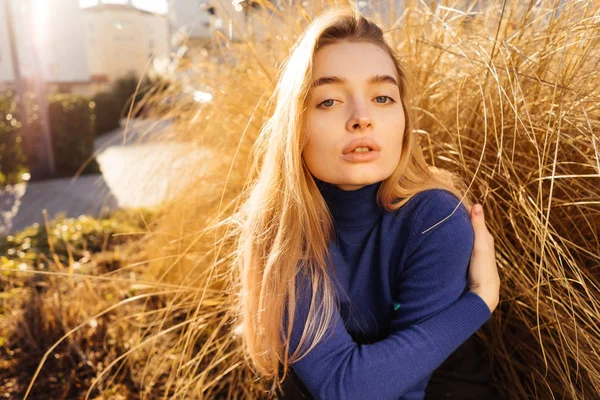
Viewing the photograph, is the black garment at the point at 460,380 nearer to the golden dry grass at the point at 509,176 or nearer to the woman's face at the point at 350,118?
the golden dry grass at the point at 509,176

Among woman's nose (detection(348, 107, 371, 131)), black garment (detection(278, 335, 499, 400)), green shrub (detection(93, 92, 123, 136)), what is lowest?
green shrub (detection(93, 92, 123, 136))

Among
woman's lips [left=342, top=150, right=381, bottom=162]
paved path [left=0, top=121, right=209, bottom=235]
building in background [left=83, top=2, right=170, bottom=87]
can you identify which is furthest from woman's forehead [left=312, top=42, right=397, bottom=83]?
building in background [left=83, top=2, right=170, bottom=87]

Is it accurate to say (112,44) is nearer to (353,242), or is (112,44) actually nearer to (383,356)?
(353,242)

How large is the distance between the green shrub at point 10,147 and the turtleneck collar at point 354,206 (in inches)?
285

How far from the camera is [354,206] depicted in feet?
4.63

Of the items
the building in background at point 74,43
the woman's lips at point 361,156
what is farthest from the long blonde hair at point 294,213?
the building in background at point 74,43

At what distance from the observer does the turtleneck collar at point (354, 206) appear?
4.58ft

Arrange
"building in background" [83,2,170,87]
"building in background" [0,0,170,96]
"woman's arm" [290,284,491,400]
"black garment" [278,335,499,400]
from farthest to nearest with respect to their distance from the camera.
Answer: "building in background" [83,2,170,87] → "building in background" [0,0,170,96] → "black garment" [278,335,499,400] → "woman's arm" [290,284,491,400]

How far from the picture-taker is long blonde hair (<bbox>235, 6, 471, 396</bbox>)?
1.32 m

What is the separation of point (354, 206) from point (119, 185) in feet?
15.6

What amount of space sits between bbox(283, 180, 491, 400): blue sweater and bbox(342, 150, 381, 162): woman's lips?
108 millimetres

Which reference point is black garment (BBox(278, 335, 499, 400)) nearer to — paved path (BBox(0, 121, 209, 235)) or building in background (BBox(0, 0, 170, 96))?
paved path (BBox(0, 121, 209, 235))

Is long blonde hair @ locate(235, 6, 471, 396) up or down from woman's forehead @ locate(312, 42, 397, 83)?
down

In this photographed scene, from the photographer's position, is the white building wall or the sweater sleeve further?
the white building wall
